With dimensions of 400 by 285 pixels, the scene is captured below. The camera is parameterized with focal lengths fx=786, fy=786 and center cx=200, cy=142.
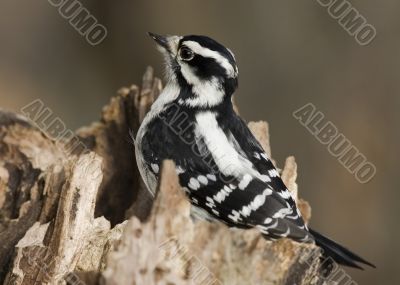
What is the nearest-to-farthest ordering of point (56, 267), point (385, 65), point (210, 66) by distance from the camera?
point (56, 267)
point (210, 66)
point (385, 65)

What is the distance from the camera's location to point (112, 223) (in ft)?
18.4

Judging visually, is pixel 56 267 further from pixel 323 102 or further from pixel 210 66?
pixel 323 102

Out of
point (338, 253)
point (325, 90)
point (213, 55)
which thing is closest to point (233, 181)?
point (338, 253)

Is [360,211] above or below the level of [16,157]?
above

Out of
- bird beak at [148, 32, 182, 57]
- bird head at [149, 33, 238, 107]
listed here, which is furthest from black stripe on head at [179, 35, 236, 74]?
bird beak at [148, 32, 182, 57]

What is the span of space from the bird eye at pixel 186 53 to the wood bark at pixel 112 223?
77cm

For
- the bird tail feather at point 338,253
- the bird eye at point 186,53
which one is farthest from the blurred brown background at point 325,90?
the bird tail feather at point 338,253

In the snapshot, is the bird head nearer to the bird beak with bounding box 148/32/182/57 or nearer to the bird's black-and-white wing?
the bird beak with bounding box 148/32/182/57

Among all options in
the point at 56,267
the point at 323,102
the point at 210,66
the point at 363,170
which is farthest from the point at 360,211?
the point at 56,267

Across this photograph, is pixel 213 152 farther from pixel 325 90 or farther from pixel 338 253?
pixel 325 90

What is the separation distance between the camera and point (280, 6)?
25.9ft

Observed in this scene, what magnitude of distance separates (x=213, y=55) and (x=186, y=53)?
24 centimetres

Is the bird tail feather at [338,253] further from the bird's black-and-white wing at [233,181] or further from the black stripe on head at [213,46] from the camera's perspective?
the black stripe on head at [213,46]

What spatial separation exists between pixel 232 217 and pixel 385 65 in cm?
350
